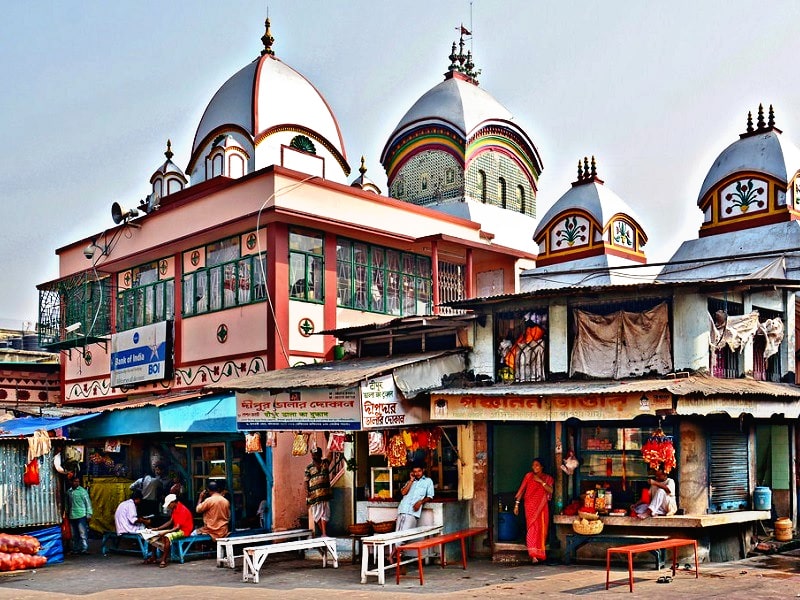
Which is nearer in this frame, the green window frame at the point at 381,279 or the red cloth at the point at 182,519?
the red cloth at the point at 182,519

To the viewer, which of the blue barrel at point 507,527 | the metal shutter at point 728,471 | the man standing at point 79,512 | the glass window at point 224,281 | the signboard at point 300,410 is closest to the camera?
the metal shutter at point 728,471

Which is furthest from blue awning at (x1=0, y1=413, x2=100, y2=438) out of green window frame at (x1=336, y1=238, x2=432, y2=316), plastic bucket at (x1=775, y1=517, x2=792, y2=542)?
plastic bucket at (x1=775, y1=517, x2=792, y2=542)

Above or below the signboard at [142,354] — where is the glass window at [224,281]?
above

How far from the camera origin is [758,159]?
25.6 meters

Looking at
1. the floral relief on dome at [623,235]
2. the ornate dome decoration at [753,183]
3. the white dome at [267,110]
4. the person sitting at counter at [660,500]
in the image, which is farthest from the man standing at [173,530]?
the floral relief on dome at [623,235]

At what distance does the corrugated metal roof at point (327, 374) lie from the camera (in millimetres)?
14484

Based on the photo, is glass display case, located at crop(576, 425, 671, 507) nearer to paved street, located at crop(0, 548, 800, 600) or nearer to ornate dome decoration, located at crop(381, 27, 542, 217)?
paved street, located at crop(0, 548, 800, 600)

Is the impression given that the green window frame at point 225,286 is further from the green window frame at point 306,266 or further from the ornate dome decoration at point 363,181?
the ornate dome decoration at point 363,181

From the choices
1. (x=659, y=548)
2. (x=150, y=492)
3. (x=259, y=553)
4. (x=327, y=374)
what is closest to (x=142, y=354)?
(x=150, y=492)

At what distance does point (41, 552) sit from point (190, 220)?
7797 mm

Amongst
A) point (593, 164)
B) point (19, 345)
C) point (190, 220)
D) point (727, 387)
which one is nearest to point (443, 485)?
point (727, 387)

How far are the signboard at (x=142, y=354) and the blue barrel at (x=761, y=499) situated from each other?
12.6 metres

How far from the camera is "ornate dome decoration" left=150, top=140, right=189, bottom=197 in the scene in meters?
27.7

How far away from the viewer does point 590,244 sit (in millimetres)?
29797
